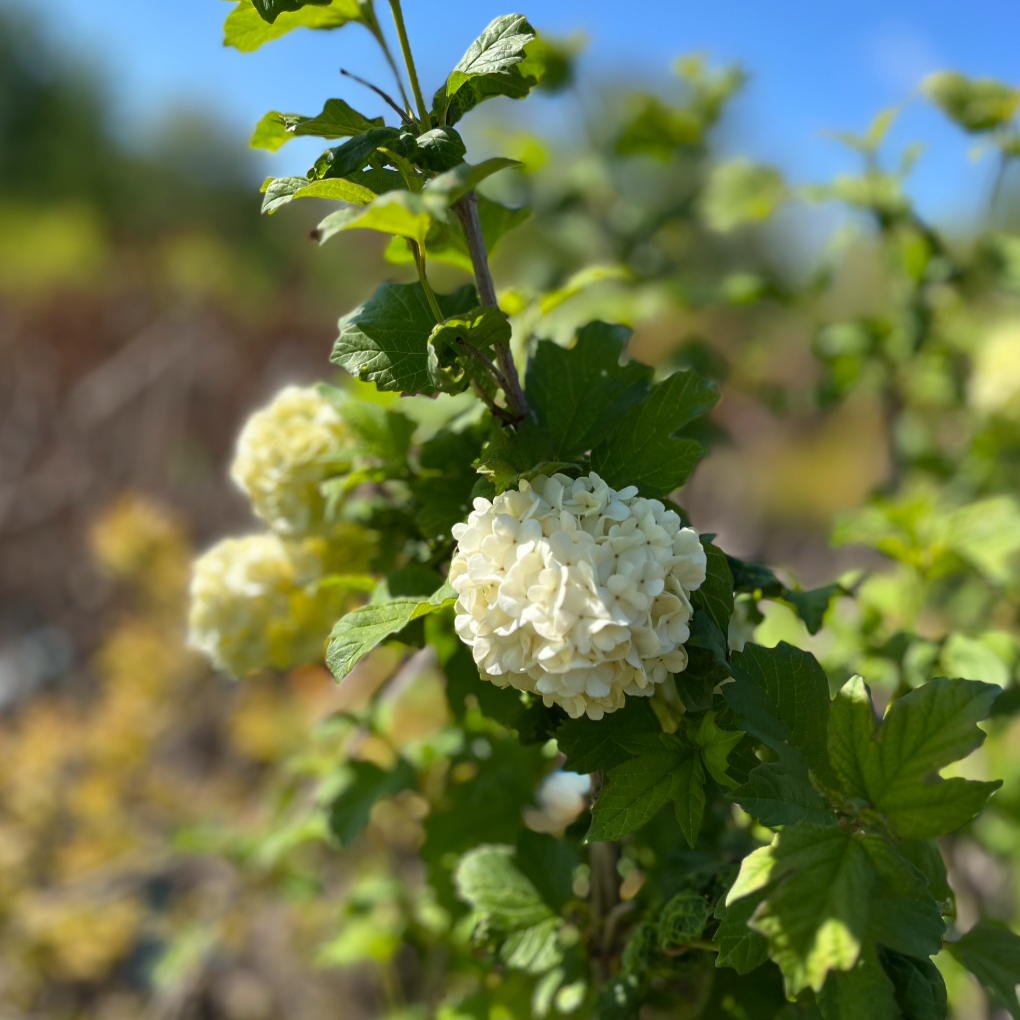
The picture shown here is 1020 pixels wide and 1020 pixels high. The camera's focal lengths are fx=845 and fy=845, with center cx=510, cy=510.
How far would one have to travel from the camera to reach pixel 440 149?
2.45 feet

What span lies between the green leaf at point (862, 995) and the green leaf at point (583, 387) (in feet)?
1.73

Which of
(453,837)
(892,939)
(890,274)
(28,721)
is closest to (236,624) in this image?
(453,837)

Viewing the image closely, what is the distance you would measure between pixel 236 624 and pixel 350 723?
332mm

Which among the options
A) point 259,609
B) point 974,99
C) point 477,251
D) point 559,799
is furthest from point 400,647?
point 974,99

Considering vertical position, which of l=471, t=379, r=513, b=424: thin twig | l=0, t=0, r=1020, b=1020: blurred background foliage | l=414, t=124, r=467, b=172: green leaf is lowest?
l=0, t=0, r=1020, b=1020: blurred background foliage

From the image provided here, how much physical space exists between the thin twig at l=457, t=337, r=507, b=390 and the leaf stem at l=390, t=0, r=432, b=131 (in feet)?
0.72

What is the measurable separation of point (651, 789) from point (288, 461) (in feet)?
2.10

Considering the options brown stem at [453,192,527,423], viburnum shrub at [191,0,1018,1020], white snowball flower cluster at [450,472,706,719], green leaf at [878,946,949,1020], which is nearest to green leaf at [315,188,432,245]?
viburnum shrub at [191,0,1018,1020]

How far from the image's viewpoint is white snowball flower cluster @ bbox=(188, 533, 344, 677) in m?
1.23

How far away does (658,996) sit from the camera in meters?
1.10

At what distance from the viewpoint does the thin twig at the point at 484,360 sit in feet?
2.57

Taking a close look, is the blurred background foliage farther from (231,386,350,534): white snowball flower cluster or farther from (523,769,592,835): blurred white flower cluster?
(231,386,350,534): white snowball flower cluster

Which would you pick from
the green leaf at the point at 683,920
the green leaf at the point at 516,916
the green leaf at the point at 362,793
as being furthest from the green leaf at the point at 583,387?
the green leaf at the point at 362,793

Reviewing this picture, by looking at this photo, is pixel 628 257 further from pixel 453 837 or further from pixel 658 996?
pixel 658 996
